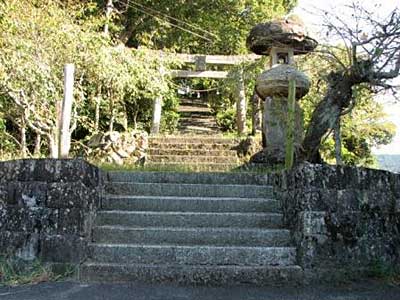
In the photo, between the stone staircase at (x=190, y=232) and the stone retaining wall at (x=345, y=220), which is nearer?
Result: the stone staircase at (x=190, y=232)

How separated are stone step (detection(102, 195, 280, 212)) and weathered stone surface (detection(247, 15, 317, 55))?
3.96m

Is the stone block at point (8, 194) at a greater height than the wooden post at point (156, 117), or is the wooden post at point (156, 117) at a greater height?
the wooden post at point (156, 117)

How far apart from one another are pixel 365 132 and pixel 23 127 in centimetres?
Result: 935

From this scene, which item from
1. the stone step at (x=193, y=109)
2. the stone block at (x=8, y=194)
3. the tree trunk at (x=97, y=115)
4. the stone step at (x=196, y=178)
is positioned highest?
the stone step at (x=193, y=109)

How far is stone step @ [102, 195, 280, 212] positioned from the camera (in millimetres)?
4316

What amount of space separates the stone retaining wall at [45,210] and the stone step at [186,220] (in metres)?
0.38

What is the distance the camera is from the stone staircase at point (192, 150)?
9.02m

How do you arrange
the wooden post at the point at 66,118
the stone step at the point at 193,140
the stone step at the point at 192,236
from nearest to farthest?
the stone step at the point at 192,236 < the wooden post at the point at 66,118 < the stone step at the point at 193,140

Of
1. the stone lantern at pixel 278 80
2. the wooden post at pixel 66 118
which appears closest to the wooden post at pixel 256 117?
the stone lantern at pixel 278 80

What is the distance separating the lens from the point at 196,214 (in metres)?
4.14

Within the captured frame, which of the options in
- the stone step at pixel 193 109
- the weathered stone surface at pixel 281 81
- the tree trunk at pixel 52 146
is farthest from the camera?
the stone step at pixel 193 109

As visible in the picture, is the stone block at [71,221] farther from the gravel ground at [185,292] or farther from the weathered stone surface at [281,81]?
the weathered stone surface at [281,81]

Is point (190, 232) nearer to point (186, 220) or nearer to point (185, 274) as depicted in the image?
point (186, 220)

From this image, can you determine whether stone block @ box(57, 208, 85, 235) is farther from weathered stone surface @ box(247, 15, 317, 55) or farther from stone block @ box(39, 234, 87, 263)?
weathered stone surface @ box(247, 15, 317, 55)
